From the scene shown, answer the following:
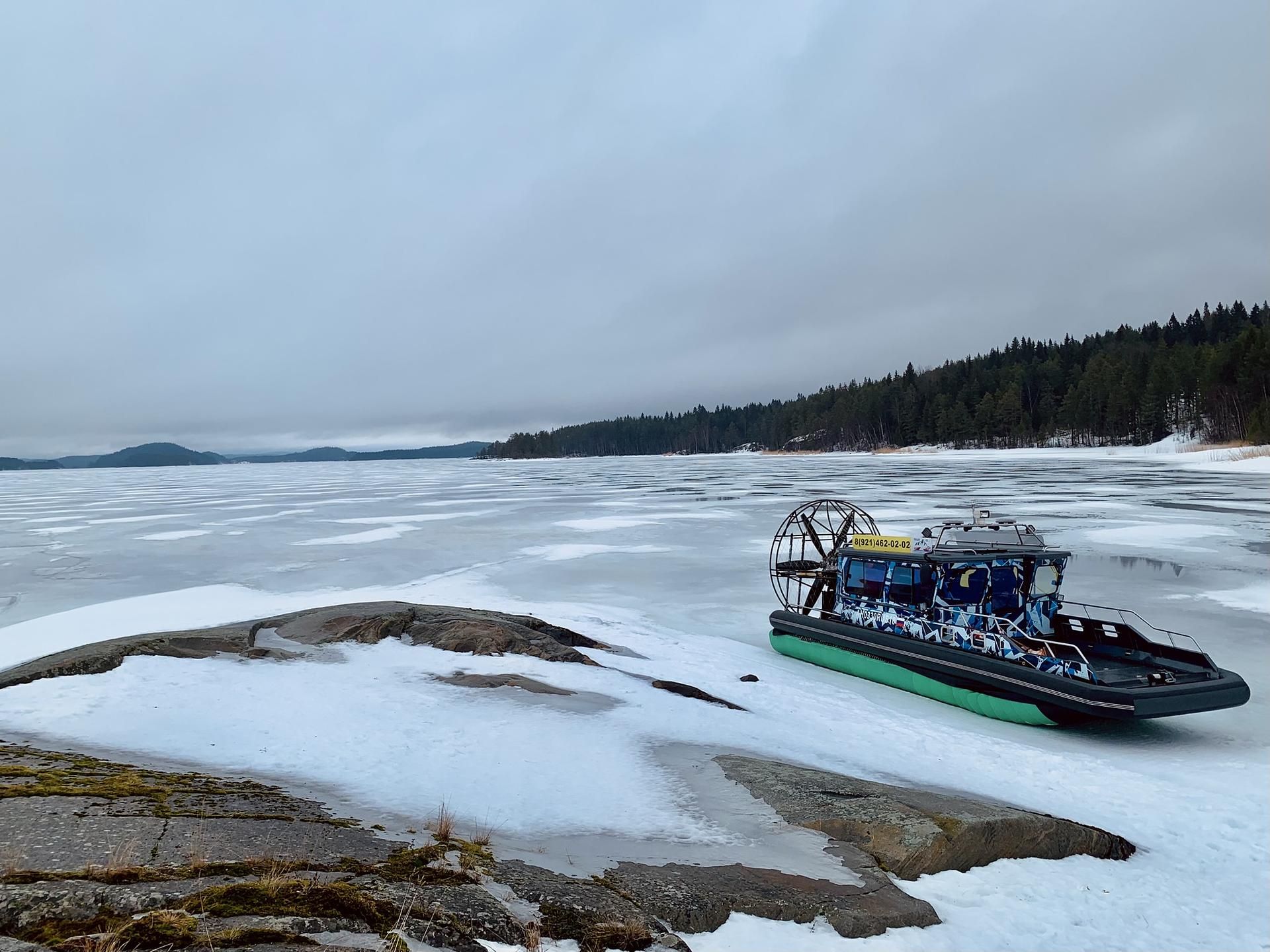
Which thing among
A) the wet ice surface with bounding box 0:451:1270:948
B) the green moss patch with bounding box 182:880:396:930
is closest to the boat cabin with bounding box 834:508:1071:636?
the wet ice surface with bounding box 0:451:1270:948

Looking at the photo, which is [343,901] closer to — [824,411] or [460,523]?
[460,523]

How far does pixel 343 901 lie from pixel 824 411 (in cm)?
17107

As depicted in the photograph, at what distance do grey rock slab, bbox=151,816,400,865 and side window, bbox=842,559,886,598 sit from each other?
1179 cm

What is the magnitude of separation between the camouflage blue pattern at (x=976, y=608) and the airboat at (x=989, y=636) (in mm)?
19

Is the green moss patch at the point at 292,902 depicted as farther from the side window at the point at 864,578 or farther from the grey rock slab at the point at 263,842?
the side window at the point at 864,578

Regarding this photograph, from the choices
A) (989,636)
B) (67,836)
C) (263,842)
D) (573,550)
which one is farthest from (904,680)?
(573,550)

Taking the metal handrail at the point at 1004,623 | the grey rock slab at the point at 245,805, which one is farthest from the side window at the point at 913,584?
the grey rock slab at the point at 245,805

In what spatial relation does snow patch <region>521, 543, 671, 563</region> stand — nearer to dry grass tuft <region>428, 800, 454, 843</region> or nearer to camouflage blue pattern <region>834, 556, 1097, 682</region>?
camouflage blue pattern <region>834, 556, 1097, 682</region>

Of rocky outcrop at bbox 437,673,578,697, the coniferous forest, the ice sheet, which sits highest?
the coniferous forest

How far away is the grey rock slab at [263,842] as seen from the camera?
4.96 metres

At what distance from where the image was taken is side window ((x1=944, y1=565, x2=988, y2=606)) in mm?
13797

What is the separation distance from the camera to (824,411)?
168250 mm

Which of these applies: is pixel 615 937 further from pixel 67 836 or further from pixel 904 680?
pixel 904 680

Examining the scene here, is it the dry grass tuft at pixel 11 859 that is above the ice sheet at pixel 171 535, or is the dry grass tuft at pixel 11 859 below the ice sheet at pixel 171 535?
above
